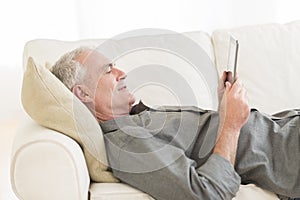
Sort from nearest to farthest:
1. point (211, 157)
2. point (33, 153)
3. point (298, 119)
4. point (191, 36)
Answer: point (33, 153) < point (211, 157) < point (298, 119) < point (191, 36)

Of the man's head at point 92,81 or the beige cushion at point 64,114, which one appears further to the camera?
the man's head at point 92,81

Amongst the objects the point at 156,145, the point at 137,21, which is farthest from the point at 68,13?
the point at 156,145

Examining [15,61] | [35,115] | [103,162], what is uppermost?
[35,115]

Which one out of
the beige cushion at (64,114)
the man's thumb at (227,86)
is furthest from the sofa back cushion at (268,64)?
the beige cushion at (64,114)

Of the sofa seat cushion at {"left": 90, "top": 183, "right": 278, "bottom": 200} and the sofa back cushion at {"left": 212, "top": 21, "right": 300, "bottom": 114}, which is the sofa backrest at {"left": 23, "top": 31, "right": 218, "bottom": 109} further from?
the sofa seat cushion at {"left": 90, "top": 183, "right": 278, "bottom": 200}

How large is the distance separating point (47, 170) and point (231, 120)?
0.59m

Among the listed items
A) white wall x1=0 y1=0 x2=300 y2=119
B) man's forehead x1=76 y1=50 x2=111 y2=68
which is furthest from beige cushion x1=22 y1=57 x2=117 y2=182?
white wall x1=0 y1=0 x2=300 y2=119

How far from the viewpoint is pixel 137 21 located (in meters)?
2.91

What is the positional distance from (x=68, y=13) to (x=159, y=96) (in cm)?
86

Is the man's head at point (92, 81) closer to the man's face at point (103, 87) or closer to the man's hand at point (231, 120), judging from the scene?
the man's face at point (103, 87)

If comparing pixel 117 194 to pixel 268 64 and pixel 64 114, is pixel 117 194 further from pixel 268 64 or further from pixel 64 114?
pixel 268 64

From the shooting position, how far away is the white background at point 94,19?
2.88 m

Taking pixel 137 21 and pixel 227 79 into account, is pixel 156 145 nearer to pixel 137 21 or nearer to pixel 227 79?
pixel 227 79

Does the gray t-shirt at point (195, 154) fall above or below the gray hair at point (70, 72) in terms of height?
below
